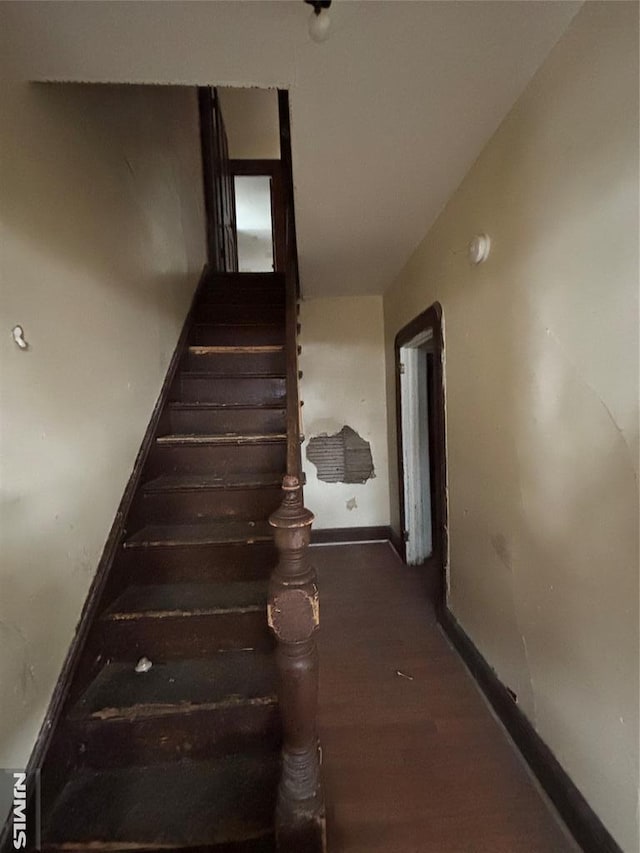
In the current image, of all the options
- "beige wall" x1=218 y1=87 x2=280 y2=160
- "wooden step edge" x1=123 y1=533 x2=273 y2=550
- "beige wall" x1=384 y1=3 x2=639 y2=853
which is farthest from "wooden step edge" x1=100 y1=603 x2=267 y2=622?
"beige wall" x1=218 y1=87 x2=280 y2=160

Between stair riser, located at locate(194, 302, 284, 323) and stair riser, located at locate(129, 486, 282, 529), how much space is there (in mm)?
1494

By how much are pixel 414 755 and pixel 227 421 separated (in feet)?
5.70

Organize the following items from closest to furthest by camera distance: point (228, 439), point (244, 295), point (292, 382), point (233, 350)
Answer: point (292, 382) < point (228, 439) < point (233, 350) < point (244, 295)

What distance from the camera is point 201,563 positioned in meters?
1.82

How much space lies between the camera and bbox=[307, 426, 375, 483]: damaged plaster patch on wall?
3.84m

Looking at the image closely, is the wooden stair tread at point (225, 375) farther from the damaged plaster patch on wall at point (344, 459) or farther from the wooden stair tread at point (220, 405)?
the damaged plaster patch on wall at point (344, 459)

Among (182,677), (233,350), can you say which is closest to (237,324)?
(233,350)

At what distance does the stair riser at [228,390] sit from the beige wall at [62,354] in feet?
1.41

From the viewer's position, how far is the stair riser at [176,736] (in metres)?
1.35

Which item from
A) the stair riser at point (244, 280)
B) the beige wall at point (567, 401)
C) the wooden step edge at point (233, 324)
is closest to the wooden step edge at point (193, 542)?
the beige wall at point (567, 401)

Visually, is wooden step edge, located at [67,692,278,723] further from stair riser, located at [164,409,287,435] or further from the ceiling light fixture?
the ceiling light fixture

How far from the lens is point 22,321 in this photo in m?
1.21

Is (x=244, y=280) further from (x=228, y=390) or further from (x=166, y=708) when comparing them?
(x=166, y=708)

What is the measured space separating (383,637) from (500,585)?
888 millimetres
